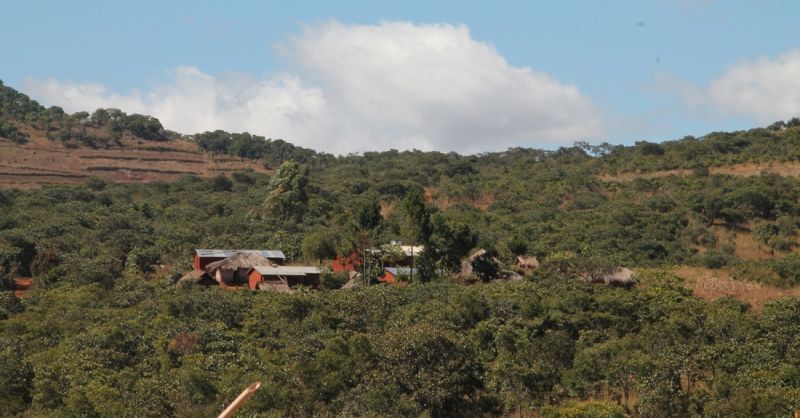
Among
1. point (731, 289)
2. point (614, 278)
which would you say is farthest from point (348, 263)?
point (731, 289)

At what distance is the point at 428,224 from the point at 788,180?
101 feet

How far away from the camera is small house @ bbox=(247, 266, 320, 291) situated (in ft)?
140

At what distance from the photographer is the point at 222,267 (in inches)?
1766

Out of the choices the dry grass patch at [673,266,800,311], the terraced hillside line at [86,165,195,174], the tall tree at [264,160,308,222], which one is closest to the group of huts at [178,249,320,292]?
the tall tree at [264,160,308,222]

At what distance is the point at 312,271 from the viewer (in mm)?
43969

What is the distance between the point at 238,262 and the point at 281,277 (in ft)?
10.3

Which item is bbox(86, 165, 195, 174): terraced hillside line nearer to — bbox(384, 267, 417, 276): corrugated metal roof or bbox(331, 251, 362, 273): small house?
bbox(331, 251, 362, 273): small house

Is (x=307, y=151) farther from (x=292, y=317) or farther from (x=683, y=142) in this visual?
(x=292, y=317)

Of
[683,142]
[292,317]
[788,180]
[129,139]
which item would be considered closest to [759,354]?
[292,317]

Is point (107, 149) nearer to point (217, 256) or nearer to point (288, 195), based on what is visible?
point (288, 195)

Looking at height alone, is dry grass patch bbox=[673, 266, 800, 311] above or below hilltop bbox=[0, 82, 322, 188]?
below

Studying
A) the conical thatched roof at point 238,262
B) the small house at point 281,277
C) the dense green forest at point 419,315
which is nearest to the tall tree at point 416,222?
the dense green forest at point 419,315

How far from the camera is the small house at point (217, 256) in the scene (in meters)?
46.4

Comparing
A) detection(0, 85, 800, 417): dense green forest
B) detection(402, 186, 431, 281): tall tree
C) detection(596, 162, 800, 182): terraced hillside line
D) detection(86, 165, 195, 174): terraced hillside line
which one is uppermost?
detection(596, 162, 800, 182): terraced hillside line
